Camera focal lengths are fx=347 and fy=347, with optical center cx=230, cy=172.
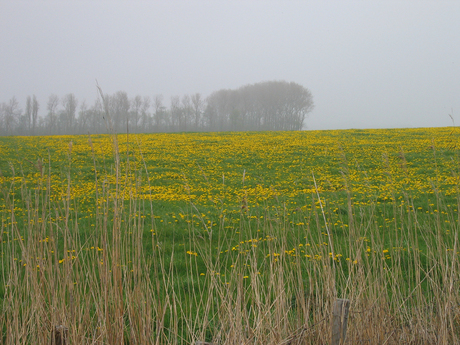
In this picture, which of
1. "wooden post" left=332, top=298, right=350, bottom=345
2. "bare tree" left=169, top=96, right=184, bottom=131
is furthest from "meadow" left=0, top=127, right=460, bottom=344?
"bare tree" left=169, top=96, right=184, bottom=131

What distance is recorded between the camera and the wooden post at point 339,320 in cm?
201

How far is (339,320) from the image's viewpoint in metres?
2.01

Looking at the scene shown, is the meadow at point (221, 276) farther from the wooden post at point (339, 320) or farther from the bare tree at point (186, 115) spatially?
the bare tree at point (186, 115)

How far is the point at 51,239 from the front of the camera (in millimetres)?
2113

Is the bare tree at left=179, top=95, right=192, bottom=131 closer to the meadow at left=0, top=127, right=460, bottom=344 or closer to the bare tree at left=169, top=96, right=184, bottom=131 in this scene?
the bare tree at left=169, top=96, right=184, bottom=131

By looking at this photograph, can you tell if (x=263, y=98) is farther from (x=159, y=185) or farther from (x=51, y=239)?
(x=51, y=239)

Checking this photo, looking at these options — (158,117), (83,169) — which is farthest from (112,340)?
(158,117)

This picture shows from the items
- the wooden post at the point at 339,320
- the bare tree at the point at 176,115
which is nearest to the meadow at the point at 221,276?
the wooden post at the point at 339,320

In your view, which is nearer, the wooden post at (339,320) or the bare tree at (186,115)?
the wooden post at (339,320)

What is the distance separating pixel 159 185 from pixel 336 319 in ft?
27.5

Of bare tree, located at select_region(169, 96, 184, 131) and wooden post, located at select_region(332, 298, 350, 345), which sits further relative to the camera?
bare tree, located at select_region(169, 96, 184, 131)

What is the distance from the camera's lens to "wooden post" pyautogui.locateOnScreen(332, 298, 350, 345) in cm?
201

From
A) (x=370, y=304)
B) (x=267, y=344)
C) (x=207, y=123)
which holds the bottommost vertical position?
(x=267, y=344)

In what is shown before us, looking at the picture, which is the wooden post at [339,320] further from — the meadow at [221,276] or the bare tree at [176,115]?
the bare tree at [176,115]
